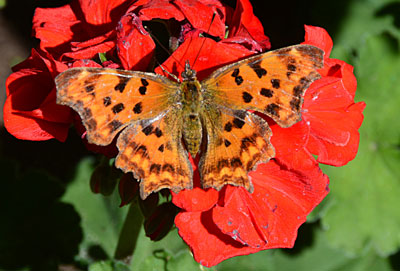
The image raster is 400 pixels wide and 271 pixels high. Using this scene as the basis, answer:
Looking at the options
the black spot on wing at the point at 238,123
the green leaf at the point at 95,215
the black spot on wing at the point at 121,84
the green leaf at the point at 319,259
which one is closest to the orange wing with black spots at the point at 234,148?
the black spot on wing at the point at 238,123

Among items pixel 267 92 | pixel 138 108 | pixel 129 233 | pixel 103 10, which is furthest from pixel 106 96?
pixel 129 233

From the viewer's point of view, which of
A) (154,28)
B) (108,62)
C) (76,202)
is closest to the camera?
(108,62)

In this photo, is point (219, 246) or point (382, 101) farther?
point (382, 101)

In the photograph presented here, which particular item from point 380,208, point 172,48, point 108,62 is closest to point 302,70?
point 172,48

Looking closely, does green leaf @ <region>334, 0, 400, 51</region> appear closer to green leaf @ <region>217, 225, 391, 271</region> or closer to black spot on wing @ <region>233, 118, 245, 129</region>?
green leaf @ <region>217, 225, 391, 271</region>

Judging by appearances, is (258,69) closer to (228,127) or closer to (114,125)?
(228,127)

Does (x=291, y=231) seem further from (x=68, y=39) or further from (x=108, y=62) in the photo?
(x=68, y=39)
